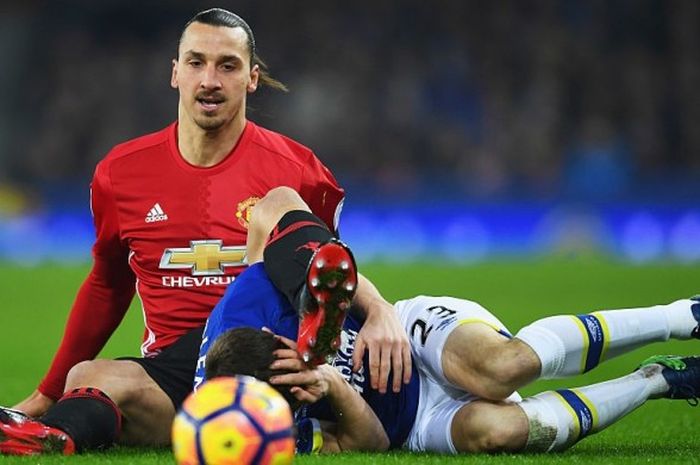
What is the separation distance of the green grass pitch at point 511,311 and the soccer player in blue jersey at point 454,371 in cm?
14

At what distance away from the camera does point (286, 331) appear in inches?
181

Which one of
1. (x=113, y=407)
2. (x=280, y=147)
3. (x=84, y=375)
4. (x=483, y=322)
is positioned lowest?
(x=113, y=407)

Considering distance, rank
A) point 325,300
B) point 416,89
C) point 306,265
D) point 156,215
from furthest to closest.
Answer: point 416,89 < point 156,215 < point 306,265 < point 325,300

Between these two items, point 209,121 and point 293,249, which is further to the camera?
point 209,121

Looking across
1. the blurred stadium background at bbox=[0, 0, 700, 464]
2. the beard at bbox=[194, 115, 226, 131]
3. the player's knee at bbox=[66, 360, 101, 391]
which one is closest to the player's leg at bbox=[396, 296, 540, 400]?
the beard at bbox=[194, 115, 226, 131]

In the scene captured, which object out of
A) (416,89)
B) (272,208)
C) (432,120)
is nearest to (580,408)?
(272,208)

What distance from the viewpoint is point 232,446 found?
3.83m

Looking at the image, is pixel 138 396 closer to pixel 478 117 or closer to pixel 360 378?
pixel 360 378

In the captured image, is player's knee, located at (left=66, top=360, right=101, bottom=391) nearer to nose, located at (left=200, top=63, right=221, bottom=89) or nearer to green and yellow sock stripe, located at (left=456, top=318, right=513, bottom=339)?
nose, located at (left=200, top=63, right=221, bottom=89)

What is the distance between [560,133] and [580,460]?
16304 mm

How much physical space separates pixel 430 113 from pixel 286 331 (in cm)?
1673

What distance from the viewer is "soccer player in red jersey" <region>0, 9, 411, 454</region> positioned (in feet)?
17.9

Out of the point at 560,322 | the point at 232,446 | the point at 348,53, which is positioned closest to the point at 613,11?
the point at 348,53

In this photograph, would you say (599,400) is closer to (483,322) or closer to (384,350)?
(483,322)
